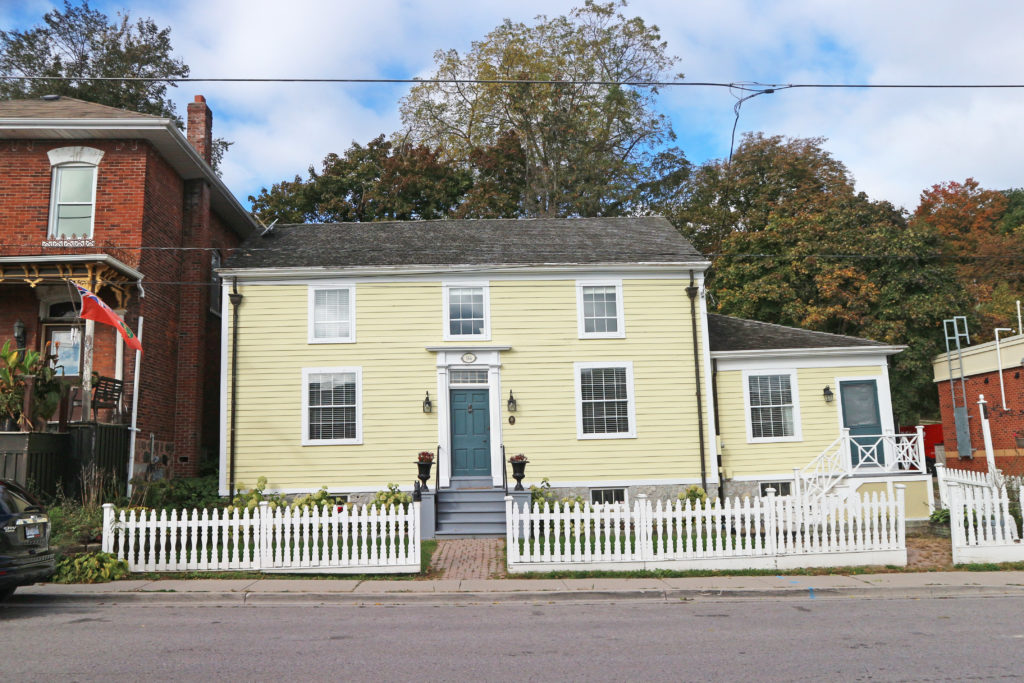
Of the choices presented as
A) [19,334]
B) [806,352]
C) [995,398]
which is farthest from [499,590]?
[995,398]

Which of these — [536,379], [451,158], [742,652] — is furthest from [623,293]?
[451,158]

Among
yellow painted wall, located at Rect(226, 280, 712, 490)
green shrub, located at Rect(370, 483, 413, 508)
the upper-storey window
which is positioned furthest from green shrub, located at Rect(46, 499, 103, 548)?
the upper-storey window

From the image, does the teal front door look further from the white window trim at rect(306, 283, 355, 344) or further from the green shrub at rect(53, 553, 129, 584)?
the green shrub at rect(53, 553, 129, 584)

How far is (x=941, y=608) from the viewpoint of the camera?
385 inches

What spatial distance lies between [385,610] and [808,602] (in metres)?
5.44

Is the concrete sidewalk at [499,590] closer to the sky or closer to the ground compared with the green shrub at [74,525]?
closer to the ground

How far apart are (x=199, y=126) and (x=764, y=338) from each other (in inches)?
637

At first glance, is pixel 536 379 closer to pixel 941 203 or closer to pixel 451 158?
pixel 451 158

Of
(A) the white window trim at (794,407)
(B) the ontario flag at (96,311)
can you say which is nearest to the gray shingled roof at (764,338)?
(A) the white window trim at (794,407)

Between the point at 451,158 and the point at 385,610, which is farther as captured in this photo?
the point at 451,158

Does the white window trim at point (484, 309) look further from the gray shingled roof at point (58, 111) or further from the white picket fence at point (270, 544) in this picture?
the gray shingled roof at point (58, 111)

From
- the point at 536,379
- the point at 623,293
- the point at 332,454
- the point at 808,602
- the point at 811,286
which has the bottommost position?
the point at 808,602

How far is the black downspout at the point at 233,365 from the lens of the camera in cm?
1788

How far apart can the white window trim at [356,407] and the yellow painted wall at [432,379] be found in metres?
0.11
